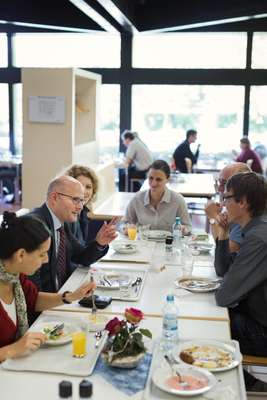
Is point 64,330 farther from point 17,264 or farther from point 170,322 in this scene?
point 170,322

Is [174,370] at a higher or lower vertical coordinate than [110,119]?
lower

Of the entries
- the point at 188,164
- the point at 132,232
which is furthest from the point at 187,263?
the point at 188,164

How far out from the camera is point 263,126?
10.7 meters

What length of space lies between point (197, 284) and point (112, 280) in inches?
18.6

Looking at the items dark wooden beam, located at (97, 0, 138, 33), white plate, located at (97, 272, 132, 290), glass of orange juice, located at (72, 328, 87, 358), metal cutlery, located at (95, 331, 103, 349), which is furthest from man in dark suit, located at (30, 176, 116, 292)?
dark wooden beam, located at (97, 0, 138, 33)

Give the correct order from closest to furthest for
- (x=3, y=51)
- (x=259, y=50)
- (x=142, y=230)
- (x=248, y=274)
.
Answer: (x=248, y=274) < (x=142, y=230) < (x=259, y=50) < (x=3, y=51)

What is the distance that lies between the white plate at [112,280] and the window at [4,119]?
27.4ft

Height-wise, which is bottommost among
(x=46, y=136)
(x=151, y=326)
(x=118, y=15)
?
(x=151, y=326)

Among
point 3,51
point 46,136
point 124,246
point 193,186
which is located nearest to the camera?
point 124,246

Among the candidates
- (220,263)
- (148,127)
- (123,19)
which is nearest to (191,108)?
(148,127)

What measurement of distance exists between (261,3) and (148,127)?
3.78 metres

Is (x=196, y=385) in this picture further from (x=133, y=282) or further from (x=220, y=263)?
(x=220, y=263)

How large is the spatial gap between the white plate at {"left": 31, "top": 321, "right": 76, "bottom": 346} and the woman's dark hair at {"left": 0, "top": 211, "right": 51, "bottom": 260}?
0.35m

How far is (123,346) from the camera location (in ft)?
6.51
